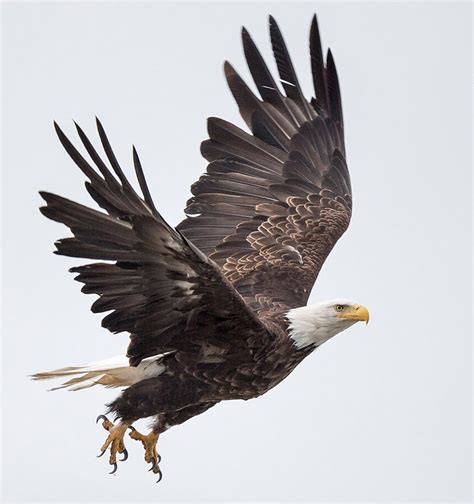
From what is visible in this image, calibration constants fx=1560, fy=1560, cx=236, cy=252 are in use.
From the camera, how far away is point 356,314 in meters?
11.1

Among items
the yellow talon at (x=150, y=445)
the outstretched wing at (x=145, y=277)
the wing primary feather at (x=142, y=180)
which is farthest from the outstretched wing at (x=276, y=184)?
the wing primary feather at (x=142, y=180)

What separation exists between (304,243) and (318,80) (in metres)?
1.71

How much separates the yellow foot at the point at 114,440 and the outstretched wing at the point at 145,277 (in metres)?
0.76

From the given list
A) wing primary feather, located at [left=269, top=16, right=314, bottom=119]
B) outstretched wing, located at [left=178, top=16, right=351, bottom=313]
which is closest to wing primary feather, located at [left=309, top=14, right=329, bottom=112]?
outstretched wing, located at [left=178, top=16, right=351, bottom=313]

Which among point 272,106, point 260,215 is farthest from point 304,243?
point 272,106

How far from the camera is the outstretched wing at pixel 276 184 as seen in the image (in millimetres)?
12336

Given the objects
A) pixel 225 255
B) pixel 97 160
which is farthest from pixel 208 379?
pixel 97 160

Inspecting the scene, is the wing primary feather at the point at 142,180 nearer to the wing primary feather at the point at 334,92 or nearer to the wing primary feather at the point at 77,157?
the wing primary feather at the point at 77,157

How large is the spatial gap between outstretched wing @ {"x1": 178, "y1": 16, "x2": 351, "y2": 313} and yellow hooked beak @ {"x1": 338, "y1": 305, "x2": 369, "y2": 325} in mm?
913

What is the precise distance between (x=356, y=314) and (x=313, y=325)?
316mm

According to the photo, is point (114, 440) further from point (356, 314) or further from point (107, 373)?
point (356, 314)

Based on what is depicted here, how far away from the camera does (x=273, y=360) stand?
10.9 m

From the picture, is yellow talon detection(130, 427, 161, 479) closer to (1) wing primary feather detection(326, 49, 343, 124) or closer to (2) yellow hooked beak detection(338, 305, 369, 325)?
(2) yellow hooked beak detection(338, 305, 369, 325)

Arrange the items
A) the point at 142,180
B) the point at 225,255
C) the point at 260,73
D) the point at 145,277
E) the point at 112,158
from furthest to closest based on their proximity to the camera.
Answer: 1. the point at 260,73
2. the point at 225,255
3. the point at 145,277
4. the point at 112,158
5. the point at 142,180
